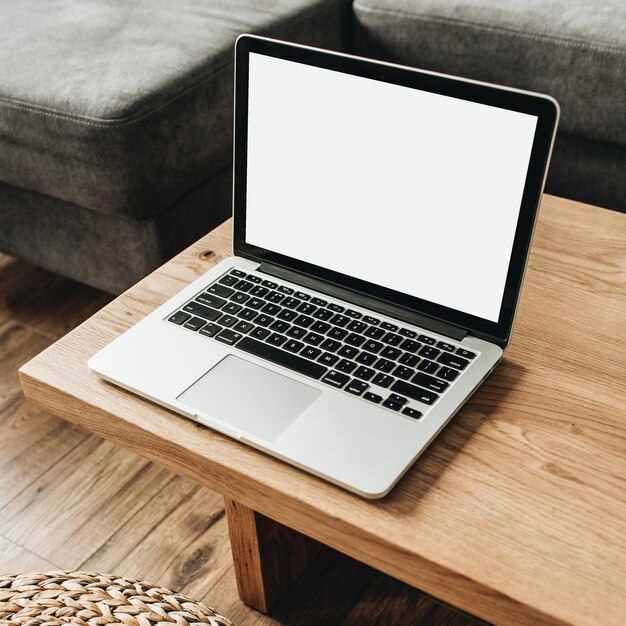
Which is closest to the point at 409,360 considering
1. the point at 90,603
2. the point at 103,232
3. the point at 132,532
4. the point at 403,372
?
the point at 403,372

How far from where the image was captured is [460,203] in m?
0.67

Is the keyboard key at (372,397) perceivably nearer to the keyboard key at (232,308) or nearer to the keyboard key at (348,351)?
the keyboard key at (348,351)

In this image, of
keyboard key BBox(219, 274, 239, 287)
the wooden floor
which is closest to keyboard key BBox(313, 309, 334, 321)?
keyboard key BBox(219, 274, 239, 287)

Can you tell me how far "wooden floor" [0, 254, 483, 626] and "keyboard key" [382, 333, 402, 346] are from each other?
482 mm

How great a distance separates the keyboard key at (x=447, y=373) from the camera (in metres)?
0.66

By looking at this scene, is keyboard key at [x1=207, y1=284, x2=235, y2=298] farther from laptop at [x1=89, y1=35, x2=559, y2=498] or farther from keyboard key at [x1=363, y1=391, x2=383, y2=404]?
keyboard key at [x1=363, y1=391, x2=383, y2=404]

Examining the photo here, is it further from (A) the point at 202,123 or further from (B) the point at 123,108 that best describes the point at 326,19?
(B) the point at 123,108

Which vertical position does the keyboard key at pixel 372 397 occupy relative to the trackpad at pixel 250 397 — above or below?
above

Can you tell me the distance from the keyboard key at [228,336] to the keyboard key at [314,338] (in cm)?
Answer: 6

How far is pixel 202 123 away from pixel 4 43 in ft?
1.25

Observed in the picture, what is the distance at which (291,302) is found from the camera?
2.47 feet

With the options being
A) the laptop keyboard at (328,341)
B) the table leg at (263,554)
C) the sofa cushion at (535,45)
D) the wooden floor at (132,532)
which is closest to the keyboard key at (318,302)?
the laptop keyboard at (328,341)

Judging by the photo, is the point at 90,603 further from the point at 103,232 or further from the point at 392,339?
the point at 103,232

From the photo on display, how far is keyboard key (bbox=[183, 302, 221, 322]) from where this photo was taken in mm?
750
